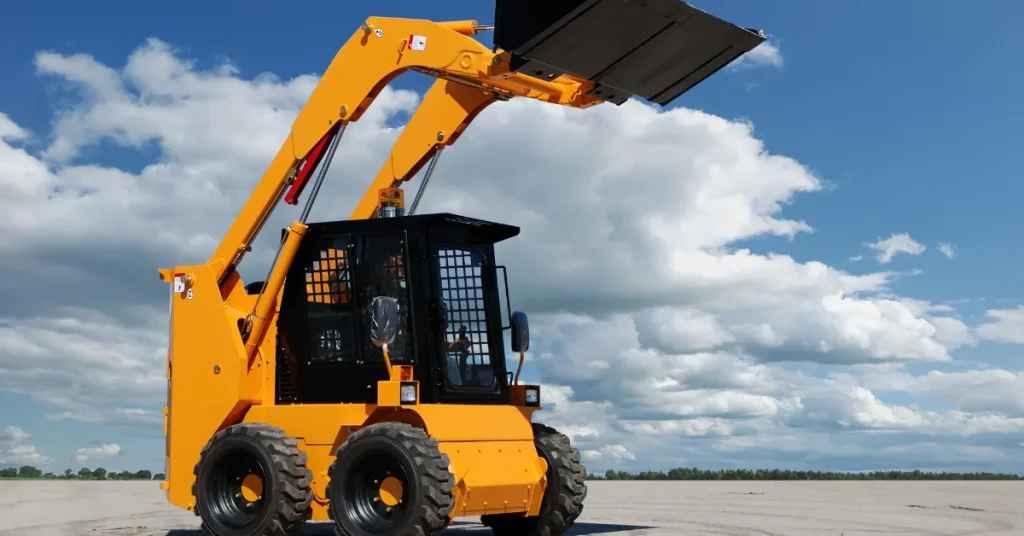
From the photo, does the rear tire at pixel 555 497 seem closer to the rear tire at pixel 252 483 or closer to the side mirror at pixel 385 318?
the rear tire at pixel 252 483

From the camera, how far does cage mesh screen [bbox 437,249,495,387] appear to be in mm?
11445

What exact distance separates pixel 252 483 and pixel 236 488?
27cm

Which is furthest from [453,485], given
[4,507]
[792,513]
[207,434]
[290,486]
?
[4,507]

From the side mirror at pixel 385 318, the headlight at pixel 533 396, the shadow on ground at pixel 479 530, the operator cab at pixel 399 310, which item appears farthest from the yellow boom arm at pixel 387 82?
the shadow on ground at pixel 479 530

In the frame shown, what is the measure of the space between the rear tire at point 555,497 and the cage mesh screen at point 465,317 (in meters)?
1.06

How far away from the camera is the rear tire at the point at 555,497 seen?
1170 cm

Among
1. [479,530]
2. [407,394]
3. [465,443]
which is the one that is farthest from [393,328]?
[479,530]

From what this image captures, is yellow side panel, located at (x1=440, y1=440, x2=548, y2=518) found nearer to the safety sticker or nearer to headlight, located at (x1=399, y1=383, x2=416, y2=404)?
headlight, located at (x1=399, y1=383, x2=416, y2=404)

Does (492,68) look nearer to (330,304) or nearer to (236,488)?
(330,304)

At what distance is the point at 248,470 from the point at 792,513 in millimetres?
8712

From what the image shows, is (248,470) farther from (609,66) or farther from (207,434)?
(609,66)

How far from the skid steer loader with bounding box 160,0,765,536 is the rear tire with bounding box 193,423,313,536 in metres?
0.02

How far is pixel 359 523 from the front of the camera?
33.8 feet

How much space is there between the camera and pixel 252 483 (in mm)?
11359
